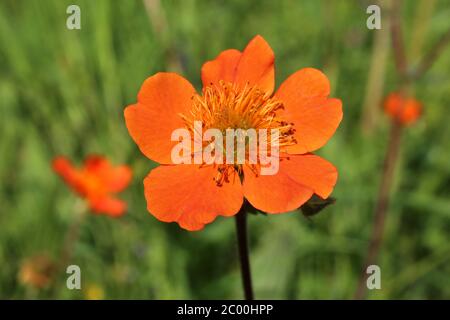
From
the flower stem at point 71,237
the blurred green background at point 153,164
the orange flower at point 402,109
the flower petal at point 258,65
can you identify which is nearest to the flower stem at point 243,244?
the flower petal at point 258,65

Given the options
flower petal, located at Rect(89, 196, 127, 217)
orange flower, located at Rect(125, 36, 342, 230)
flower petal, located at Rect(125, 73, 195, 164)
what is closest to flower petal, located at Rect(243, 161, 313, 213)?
orange flower, located at Rect(125, 36, 342, 230)

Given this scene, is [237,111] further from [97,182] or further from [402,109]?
[402,109]

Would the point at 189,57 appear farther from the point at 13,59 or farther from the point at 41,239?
the point at 41,239

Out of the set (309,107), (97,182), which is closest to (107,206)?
(97,182)

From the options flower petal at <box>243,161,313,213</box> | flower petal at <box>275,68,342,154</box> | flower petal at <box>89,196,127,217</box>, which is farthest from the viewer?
flower petal at <box>89,196,127,217</box>

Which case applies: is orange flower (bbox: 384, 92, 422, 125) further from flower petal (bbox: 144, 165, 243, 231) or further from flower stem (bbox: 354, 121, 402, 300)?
flower petal (bbox: 144, 165, 243, 231)

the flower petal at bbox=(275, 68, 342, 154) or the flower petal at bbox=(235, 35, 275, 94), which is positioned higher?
the flower petal at bbox=(235, 35, 275, 94)

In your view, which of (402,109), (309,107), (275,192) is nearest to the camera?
(275,192)
